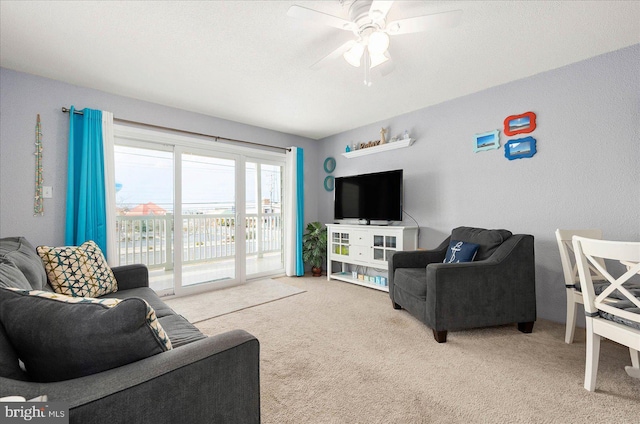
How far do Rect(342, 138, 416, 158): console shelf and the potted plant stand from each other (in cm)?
126

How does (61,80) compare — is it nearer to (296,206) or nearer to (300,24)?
(300,24)

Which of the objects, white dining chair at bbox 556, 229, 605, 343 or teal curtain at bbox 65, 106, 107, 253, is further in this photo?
teal curtain at bbox 65, 106, 107, 253

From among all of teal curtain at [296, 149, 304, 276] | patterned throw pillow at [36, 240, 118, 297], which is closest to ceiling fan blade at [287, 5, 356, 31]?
patterned throw pillow at [36, 240, 118, 297]

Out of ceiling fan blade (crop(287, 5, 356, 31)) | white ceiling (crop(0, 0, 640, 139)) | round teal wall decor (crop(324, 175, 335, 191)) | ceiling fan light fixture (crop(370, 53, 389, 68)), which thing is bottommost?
round teal wall decor (crop(324, 175, 335, 191))

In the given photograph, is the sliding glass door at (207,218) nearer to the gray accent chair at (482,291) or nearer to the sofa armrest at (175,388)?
the gray accent chair at (482,291)

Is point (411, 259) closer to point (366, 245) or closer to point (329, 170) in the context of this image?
point (366, 245)

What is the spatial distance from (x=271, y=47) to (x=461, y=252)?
2405mm

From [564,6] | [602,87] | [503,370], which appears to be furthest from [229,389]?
[602,87]

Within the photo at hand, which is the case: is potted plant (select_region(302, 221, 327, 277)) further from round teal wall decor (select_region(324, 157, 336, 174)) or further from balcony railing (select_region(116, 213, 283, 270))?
round teal wall decor (select_region(324, 157, 336, 174))

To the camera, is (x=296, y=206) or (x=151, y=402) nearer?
(x=151, y=402)

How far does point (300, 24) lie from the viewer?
194 centimetres

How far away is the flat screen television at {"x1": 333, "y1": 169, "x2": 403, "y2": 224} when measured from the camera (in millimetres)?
3598

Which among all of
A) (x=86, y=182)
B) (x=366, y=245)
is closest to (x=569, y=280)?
(x=366, y=245)

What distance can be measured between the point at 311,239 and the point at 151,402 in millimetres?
3918
